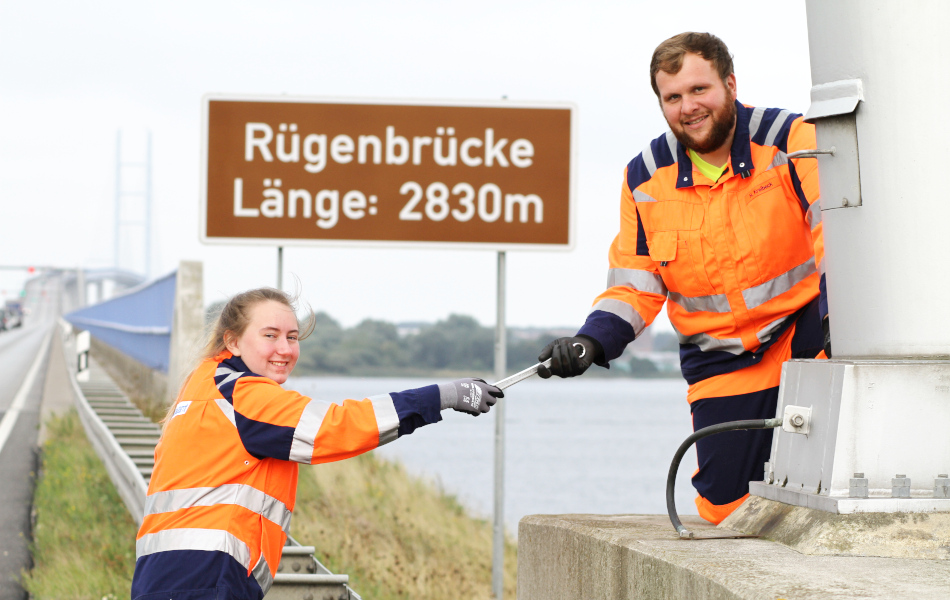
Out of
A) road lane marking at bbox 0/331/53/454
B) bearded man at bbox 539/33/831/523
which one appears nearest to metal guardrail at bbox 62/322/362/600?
road lane marking at bbox 0/331/53/454

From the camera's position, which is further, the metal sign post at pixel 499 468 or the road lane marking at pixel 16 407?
the road lane marking at pixel 16 407

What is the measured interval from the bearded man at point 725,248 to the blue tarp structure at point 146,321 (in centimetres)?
1034

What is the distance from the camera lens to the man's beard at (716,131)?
3465 millimetres

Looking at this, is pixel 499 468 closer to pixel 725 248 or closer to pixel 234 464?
pixel 725 248

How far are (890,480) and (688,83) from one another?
4.87 feet

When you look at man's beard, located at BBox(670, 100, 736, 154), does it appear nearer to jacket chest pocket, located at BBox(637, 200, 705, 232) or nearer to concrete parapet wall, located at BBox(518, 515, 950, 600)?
jacket chest pocket, located at BBox(637, 200, 705, 232)

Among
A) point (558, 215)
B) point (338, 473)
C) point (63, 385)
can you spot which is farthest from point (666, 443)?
point (558, 215)

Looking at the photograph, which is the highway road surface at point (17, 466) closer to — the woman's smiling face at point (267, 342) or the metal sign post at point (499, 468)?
the metal sign post at point (499, 468)

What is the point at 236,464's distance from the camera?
302 cm

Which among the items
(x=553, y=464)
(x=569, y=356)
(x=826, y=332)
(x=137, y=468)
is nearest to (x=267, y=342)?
(x=569, y=356)

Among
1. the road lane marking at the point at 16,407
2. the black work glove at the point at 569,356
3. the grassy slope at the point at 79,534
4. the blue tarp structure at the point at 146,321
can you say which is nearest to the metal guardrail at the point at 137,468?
the grassy slope at the point at 79,534

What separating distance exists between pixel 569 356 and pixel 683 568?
1.24 meters

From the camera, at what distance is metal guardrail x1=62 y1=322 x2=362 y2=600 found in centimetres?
423

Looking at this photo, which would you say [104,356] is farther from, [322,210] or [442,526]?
[322,210]
